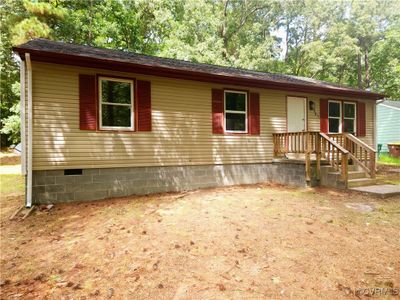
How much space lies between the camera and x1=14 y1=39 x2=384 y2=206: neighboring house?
7137 mm

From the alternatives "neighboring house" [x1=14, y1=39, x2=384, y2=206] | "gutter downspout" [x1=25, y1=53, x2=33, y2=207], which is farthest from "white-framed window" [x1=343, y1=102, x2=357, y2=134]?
"gutter downspout" [x1=25, y1=53, x2=33, y2=207]

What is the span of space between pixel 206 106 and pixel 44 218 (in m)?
5.63

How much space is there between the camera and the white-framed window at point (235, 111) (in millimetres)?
9820

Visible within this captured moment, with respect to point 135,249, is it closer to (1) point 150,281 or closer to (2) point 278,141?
(1) point 150,281

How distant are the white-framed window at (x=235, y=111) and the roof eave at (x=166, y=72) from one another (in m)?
0.47

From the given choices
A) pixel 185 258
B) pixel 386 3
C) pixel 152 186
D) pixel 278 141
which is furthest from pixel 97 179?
pixel 386 3

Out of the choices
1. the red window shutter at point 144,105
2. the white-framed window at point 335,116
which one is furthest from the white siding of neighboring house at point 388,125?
the red window shutter at point 144,105

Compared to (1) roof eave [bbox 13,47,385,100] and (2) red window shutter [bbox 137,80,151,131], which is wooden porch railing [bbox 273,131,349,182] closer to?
(1) roof eave [bbox 13,47,385,100]

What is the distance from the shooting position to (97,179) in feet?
25.4

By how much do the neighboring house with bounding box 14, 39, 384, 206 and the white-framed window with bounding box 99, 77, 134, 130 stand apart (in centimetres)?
3

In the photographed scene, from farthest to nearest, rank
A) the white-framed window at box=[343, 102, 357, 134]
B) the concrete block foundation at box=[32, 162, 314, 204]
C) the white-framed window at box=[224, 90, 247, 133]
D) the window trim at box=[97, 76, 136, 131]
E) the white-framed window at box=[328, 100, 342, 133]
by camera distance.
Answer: the white-framed window at box=[343, 102, 357, 134], the white-framed window at box=[328, 100, 342, 133], the white-framed window at box=[224, 90, 247, 133], the window trim at box=[97, 76, 136, 131], the concrete block foundation at box=[32, 162, 314, 204]

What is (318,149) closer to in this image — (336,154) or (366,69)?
(336,154)

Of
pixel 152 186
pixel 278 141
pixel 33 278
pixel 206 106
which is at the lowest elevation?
pixel 33 278

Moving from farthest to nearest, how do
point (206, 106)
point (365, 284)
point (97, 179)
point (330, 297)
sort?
point (206, 106), point (97, 179), point (365, 284), point (330, 297)
